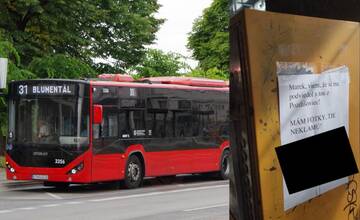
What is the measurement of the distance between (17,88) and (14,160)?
1.80 metres

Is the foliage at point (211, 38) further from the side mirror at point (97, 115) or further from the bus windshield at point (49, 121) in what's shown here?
the side mirror at point (97, 115)

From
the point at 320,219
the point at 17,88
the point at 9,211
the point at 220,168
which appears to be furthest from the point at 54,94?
the point at 320,219

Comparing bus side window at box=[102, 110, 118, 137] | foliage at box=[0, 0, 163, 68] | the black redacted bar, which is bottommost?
the black redacted bar

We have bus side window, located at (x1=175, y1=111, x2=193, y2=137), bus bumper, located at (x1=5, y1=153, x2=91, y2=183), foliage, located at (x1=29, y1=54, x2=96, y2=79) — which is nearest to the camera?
bus bumper, located at (x1=5, y1=153, x2=91, y2=183)

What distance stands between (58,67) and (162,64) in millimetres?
16292

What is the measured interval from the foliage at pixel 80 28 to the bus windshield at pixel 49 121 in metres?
8.18

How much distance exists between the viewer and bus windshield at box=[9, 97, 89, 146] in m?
16.9

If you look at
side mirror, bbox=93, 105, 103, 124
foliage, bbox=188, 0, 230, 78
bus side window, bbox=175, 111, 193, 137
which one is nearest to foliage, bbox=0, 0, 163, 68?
bus side window, bbox=175, 111, 193, 137

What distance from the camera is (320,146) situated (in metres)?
3.07

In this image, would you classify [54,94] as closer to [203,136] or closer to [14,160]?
[14,160]

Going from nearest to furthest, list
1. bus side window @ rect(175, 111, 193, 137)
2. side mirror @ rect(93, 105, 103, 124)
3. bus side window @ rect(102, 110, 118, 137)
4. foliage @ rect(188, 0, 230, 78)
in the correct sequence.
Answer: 1. side mirror @ rect(93, 105, 103, 124)
2. bus side window @ rect(102, 110, 118, 137)
3. bus side window @ rect(175, 111, 193, 137)
4. foliage @ rect(188, 0, 230, 78)

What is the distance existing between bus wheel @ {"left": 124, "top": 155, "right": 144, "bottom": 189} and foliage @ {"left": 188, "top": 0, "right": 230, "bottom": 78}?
31.4 metres

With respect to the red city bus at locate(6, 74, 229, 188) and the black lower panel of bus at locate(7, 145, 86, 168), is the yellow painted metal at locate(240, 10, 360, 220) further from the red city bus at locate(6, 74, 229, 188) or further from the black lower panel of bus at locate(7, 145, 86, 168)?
the black lower panel of bus at locate(7, 145, 86, 168)

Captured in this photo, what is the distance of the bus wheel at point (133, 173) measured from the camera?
59.7 feet
